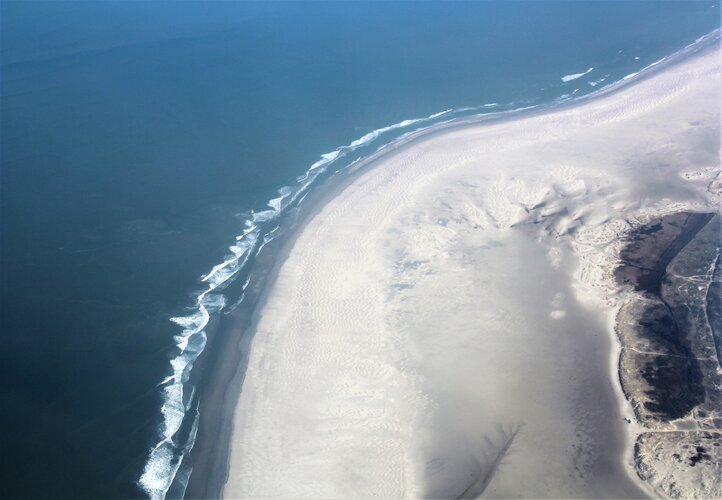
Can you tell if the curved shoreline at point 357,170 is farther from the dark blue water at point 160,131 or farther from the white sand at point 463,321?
the dark blue water at point 160,131

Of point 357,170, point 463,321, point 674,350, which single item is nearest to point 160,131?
point 357,170

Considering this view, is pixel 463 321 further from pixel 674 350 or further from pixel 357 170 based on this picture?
pixel 357 170

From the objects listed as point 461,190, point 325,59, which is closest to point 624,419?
point 461,190

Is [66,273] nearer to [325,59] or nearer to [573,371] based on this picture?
[573,371]

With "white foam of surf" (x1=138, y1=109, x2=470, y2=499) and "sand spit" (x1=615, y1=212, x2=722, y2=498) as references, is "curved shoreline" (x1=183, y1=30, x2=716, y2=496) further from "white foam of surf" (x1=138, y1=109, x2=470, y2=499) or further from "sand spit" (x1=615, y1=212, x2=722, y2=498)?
"sand spit" (x1=615, y1=212, x2=722, y2=498)

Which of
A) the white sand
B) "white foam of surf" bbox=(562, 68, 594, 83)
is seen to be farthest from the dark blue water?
the white sand

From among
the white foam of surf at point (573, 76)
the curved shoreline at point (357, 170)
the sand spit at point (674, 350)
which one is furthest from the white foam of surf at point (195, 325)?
the white foam of surf at point (573, 76)
